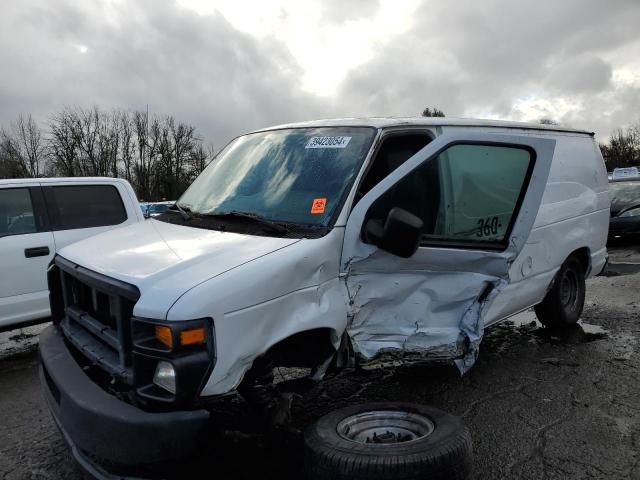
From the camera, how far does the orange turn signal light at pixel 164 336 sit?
8.29 feet

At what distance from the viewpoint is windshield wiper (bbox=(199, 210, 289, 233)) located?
128 inches

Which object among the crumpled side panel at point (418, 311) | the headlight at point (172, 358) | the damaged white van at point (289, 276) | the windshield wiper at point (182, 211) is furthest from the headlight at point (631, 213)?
the headlight at point (172, 358)

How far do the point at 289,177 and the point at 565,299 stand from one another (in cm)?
364

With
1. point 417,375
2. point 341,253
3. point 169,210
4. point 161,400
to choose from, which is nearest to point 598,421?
point 417,375

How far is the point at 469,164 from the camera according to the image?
13.2 feet

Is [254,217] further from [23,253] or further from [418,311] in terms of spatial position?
[23,253]

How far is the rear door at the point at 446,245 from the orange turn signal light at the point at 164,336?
44.8 inches

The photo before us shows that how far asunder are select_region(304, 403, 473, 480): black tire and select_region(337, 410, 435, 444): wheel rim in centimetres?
11

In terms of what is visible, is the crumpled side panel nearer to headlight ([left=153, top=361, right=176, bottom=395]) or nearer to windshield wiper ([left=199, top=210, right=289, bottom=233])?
windshield wiper ([left=199, top=210, right=289, bottom=233])

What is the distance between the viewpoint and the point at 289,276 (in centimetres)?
296

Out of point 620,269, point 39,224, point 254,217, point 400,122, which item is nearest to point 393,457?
point 254,217

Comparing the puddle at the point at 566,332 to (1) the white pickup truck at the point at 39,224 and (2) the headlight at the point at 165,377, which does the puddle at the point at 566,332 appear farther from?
(1) the white pickup truck at the point at 39,224

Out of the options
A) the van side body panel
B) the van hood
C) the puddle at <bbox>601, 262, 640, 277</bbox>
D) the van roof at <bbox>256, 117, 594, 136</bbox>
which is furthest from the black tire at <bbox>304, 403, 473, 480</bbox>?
the puddle at <bbox>601, 262, 640, 277</bbox>

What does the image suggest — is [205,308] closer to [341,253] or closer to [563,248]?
[341,253]
